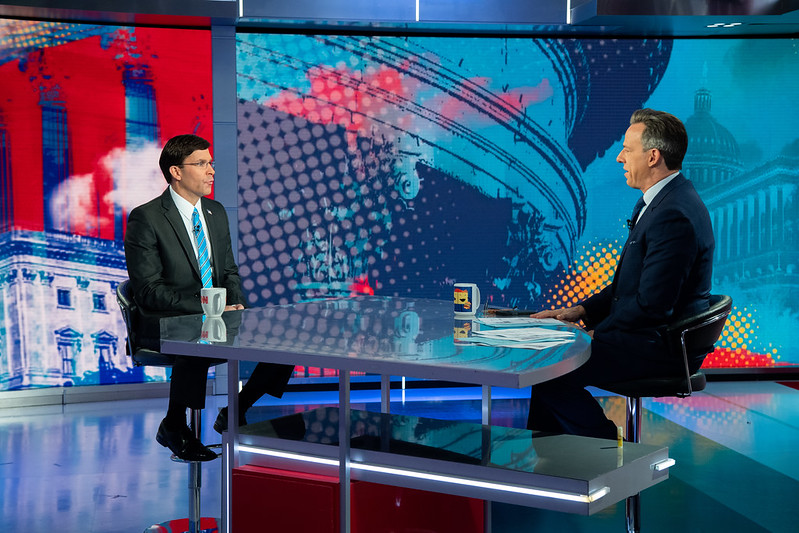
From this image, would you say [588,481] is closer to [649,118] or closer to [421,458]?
[421,458]

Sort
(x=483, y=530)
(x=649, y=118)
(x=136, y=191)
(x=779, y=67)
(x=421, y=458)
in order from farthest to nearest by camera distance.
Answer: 1. (x=779, y=67)
2. (x=136, y=191)
3. (x=649, y=118)
4. (x=483, y=530)
5. (x=421, y=458)

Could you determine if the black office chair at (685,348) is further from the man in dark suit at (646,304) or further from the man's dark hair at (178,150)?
the man's dark hair at (178,150)

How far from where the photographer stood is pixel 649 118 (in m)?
3.44

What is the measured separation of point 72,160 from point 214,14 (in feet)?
4.13

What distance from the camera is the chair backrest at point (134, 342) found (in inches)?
132

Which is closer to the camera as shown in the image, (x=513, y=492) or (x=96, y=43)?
(x=513, y=492)

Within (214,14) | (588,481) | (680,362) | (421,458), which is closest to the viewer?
(588,481)

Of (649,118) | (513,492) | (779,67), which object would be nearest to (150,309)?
(513,492)

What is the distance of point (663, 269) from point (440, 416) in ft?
8.20

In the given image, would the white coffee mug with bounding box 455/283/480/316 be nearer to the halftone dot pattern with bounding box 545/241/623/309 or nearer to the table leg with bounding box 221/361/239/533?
the table leg with bounding box 221/361/239/533

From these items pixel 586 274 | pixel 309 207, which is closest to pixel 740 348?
pixel 586 274

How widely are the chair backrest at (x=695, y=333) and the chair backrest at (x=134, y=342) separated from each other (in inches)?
69.5

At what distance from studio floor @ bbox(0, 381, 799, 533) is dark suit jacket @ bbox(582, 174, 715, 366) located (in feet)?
2.83

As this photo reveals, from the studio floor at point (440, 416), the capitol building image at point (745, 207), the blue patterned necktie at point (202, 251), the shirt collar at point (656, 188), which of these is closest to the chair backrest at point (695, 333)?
the shirt collar at point (656, 188)
